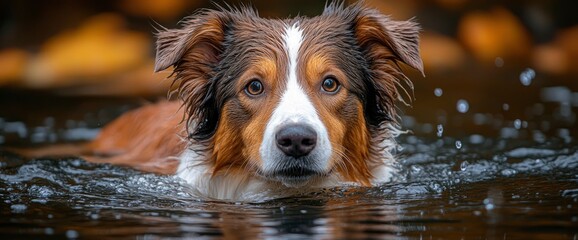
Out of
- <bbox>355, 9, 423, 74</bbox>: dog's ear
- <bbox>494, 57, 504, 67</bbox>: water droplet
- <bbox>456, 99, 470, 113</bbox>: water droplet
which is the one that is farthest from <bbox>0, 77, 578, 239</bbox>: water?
<bbox>494, 57, 504, 67</bbox>: water droplet

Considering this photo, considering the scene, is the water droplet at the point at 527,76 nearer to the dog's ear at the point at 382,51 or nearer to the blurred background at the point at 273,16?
the blurred background at the point at 273,16

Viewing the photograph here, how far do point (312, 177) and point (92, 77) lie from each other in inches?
320

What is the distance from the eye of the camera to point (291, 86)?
6.24 meters

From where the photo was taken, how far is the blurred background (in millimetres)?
12680

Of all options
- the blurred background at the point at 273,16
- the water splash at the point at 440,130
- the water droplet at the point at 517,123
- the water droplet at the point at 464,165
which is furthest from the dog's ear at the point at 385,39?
the blurred background at the point at 273,16

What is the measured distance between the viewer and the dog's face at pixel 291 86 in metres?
6.08

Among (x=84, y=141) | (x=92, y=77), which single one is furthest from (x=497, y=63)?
(x=84, y=141)

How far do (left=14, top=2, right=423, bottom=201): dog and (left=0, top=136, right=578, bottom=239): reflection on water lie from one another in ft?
0.69

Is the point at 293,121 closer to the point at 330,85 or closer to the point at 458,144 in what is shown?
the point at 330,85

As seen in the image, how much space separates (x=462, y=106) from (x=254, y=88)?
5.70 metres

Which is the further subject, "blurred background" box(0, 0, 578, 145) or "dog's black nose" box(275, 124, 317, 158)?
"blurred background" box(0, 0, 578, 145)

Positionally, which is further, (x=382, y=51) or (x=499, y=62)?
(x=499, y=62)

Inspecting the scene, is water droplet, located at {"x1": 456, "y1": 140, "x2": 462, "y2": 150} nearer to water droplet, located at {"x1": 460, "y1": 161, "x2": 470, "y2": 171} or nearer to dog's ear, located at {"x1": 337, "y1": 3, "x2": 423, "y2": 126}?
water droplet, located at {"x1": 460, "y1": 161, "x2": 470, "y2": 171}

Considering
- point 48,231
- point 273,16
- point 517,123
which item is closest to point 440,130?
point 517,123
